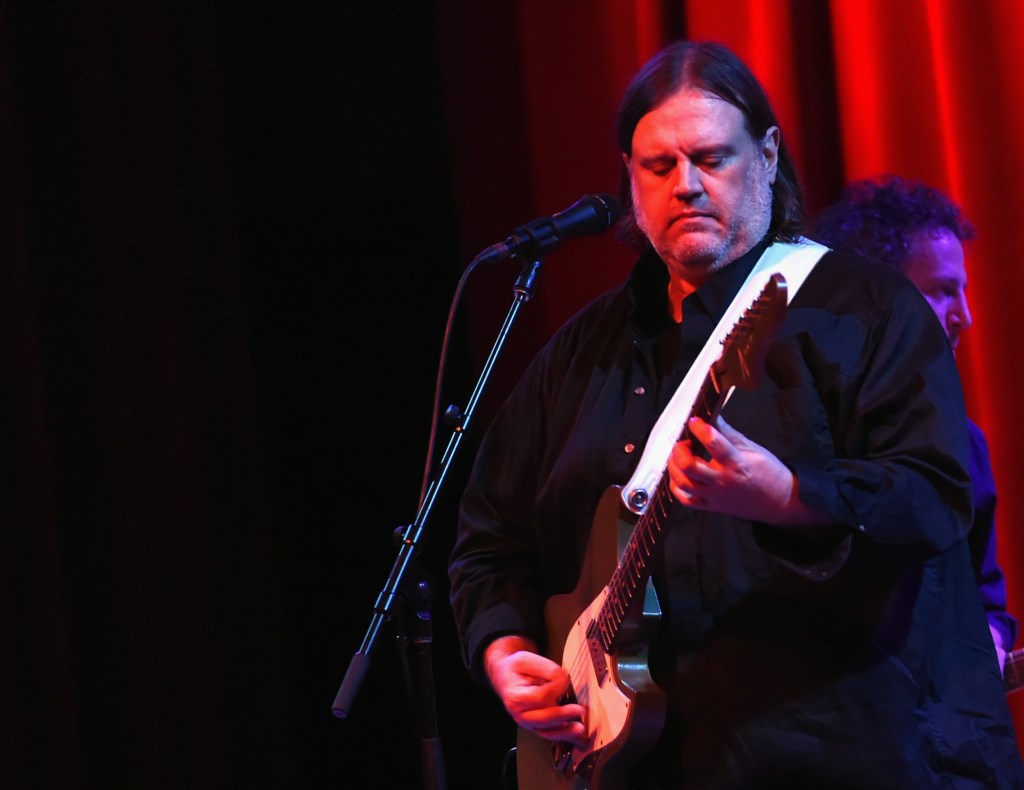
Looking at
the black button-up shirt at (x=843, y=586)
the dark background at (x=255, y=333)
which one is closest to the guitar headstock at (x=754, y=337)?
the black button-up shirt at (x=843, y=586)

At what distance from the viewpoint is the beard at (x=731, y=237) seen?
6.13 feet

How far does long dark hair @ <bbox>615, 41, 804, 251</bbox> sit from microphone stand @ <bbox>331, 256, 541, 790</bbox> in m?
0.33

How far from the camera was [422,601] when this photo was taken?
2088 millimetres

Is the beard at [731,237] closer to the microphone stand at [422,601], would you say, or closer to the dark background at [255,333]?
the microphone stand at [422,601]

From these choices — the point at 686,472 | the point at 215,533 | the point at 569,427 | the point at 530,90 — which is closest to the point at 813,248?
the point at 569,427

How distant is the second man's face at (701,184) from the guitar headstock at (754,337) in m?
0.48

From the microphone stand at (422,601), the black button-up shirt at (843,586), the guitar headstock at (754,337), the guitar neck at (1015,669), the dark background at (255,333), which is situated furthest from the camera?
the dark background at (255,333)

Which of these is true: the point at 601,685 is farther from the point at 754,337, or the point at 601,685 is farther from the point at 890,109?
the point at 890,109

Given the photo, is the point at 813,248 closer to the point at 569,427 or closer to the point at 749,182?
the point at 749,182

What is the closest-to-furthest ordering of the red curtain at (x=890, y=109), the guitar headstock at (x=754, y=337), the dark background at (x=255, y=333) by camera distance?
the guitar headstock at (x=754, y=337) → the red curtain at (x=890, y=109) → the dark background at (x=255, y=333)

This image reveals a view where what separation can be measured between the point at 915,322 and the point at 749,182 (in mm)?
372

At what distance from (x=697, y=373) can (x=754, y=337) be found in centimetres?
42

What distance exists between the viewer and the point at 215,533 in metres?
3.33

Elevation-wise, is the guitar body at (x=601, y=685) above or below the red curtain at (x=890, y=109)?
below
